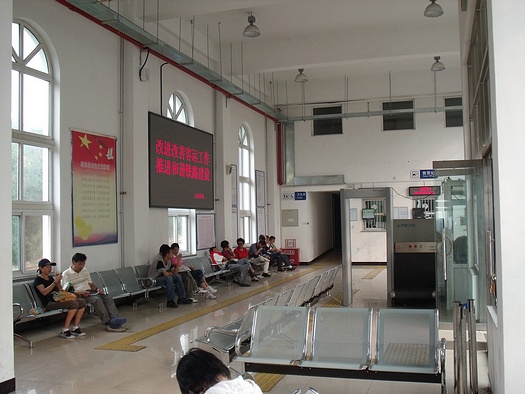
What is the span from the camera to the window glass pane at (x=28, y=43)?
8008 millimetres

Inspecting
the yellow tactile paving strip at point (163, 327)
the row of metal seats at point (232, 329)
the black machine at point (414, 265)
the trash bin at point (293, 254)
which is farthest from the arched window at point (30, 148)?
the trash bin at point (293, 254)

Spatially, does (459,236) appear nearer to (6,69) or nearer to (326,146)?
(6,69)

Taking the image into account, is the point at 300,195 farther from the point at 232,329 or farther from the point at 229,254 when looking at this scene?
the point at 232,329

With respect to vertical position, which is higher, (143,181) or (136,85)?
(136,85)

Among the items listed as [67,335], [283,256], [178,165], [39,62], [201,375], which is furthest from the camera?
[283,256]

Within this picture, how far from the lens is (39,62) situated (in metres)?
8.28

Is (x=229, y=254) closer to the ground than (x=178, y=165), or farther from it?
closer to the ground

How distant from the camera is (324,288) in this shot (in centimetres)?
967

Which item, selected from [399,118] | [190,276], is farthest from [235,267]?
[399,118]

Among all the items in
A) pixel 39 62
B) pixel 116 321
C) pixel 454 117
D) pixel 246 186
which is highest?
pixel 454 117

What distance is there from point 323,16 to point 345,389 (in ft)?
30.8

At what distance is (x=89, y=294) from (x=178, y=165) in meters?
4.59

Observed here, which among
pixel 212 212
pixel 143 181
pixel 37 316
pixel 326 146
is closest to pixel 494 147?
pixel 37 316

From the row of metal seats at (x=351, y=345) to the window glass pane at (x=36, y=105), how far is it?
5.08 m
